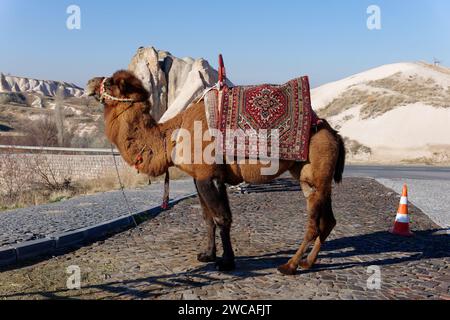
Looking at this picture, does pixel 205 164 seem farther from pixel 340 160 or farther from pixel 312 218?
pixel 340 160

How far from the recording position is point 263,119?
5.57 metres

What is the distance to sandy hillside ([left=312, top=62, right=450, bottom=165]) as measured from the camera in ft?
124

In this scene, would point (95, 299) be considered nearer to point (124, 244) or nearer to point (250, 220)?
point (124, 244)

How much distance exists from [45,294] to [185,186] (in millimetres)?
10103

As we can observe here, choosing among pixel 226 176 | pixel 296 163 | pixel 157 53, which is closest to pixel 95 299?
pixel 226 176

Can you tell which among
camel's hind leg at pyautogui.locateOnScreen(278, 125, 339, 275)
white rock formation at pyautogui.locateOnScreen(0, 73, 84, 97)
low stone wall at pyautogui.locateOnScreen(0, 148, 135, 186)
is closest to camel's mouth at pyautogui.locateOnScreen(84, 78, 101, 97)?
camel's hind leg at pyautogui.locateOnScreen(278, 125, 339, 275)

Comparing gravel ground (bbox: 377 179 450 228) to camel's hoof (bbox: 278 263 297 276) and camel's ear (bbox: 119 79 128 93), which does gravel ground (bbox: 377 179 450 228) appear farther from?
camel's ear (bbox: 119 79 128 93)

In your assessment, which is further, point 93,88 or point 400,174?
point 400,174

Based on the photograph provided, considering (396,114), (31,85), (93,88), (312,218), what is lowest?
(312,218)

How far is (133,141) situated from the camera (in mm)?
5688

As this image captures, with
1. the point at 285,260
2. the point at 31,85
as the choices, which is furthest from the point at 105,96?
the point at 31,85

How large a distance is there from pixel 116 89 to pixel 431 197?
1086cm

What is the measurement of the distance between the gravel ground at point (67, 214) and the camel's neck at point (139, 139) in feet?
7.97
